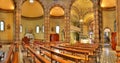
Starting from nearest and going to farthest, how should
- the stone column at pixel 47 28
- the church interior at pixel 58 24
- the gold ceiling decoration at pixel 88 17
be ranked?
the church interior at pixel 58 24 → the stone column at pixel 47 28 → the gold ceiling decoration at pixel 88 17

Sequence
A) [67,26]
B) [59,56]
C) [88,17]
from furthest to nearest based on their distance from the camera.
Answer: [88,17], [67,26], [59,56]

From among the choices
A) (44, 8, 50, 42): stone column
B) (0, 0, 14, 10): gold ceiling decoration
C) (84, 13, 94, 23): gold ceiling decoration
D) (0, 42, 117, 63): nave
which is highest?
(0, 0, 14, 10): gold ceiling decoration

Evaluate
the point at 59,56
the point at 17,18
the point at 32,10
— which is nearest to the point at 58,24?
the point at 32,10

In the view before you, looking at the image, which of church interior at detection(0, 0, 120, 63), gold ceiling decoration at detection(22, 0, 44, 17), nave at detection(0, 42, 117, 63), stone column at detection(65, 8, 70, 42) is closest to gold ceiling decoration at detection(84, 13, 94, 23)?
church interior at detection(0, 0, 120, 63)

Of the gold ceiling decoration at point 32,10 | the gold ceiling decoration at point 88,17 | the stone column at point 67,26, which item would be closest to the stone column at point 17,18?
the stone column at point 67,26

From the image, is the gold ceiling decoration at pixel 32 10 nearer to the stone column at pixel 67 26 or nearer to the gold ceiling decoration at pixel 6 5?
the gold ceiling decoration at pixel 6 5

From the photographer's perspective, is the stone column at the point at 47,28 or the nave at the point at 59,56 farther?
the stone column at the point at 47,28

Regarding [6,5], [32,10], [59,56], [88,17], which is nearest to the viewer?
[59,56]

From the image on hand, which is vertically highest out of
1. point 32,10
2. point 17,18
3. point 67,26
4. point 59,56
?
point 32,10

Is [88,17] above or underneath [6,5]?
underneath

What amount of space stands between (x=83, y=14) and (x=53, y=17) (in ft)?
20.7

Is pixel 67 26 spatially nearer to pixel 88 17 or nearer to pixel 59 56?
pixel 88 17

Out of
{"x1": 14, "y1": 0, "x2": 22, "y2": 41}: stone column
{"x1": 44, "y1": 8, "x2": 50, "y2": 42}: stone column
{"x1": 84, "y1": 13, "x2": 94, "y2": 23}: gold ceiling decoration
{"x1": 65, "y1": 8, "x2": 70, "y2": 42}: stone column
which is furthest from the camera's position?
{"x1": 84, "y1": 13, "x2": 94, "y2": 23}: gold ceiling decoration

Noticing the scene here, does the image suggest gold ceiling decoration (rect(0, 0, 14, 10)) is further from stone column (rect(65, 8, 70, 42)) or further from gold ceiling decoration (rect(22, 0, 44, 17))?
stone column (rect(65, 8, 70, 42))
